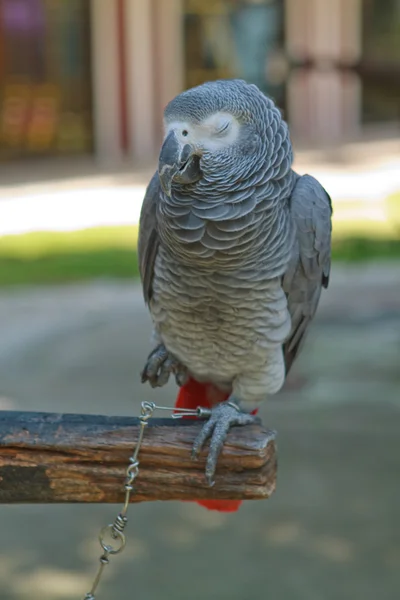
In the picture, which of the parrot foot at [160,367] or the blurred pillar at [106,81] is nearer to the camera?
the parrot foot at [160,367]

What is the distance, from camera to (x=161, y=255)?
5.83 ft

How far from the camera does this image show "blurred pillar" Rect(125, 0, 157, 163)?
8.63 meters

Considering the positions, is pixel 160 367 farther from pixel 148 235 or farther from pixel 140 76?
pixel 140 76

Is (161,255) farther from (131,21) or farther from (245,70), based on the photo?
(245,70)

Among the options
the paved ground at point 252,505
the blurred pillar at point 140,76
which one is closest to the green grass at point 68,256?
the paved ground at point 252,505

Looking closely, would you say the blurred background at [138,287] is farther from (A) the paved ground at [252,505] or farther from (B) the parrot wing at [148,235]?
(B) the parrot wing at [148,235]

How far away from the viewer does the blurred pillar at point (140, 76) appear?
8633mm

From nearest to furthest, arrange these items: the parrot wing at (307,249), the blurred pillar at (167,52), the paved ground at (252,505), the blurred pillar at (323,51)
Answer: the parrot wing at (307,249), the paved ground at (252,505), the blurred pillar at (167,52), the blurred pillar at (323,51)

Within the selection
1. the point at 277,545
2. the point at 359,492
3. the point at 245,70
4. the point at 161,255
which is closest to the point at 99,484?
the point at 161,255

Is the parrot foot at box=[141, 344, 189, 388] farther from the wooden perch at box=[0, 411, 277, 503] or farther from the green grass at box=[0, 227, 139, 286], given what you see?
the green grass at box=[0, 227, 139, 286]

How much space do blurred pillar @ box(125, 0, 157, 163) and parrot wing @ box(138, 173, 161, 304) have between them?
6973 mm

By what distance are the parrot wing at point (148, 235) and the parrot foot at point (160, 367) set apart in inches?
4.5

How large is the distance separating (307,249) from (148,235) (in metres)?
0.32

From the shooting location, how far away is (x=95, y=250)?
18.6 feet
